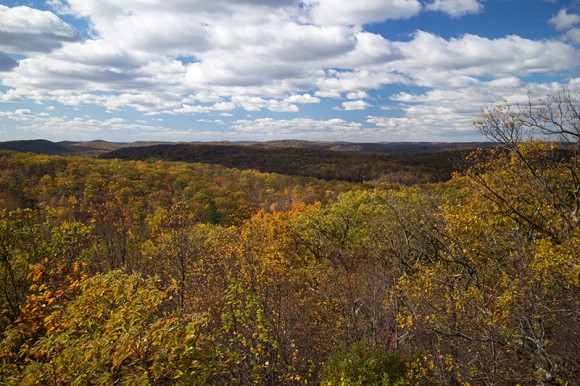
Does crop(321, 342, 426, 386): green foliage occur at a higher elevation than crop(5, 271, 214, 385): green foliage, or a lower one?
lower

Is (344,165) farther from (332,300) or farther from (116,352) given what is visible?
(116,352)

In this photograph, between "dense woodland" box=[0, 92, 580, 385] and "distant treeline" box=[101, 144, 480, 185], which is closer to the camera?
"dense woodland" box=[0, 92, 580, 385]

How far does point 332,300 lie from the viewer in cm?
1902

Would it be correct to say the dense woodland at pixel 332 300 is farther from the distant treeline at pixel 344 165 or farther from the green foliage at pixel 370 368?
the distant treeline at pixel 344 165

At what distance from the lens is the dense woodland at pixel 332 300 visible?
7770mm

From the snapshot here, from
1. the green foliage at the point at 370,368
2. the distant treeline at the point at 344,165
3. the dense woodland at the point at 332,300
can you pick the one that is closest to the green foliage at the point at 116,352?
the dense woodland at the point at 332,300

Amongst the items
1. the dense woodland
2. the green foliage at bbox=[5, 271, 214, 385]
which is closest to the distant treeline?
the dense woodland

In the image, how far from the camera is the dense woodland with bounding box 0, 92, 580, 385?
7770mm

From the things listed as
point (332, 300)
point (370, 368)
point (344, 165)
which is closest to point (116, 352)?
point (370, 368)

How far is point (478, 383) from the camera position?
1167 centimetres

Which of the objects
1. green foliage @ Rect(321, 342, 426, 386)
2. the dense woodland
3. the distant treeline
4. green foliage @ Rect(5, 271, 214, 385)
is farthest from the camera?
the distant treeline

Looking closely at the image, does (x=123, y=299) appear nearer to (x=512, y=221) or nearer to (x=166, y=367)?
(x=166, y=367)

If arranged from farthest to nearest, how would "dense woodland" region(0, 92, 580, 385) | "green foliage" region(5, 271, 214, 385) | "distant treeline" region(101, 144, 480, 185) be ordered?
"distant treeline" region(101, 144, 480, 185)
"dense woodland" region(0, 92, 580, 385)
"green foliage" region(5, 271, 214, 385)

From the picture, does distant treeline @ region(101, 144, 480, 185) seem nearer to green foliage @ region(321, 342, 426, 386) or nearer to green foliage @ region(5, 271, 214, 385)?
green foliage @ region(321, 342, 426, 386)
